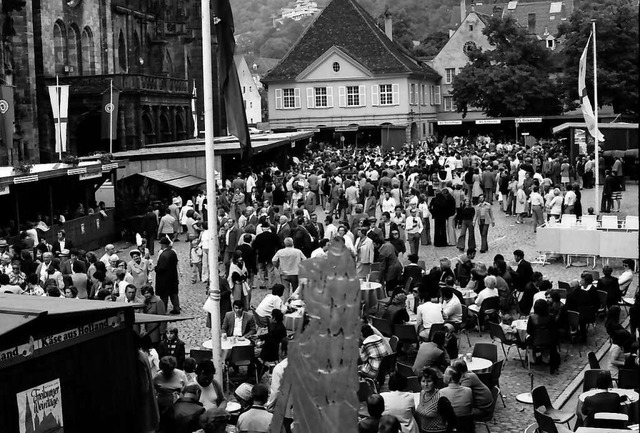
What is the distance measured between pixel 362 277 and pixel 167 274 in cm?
399

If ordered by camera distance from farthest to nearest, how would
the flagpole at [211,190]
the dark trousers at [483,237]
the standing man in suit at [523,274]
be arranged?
the dark trousers at [483,237] → the standing man in suit at [523,274] → the flagpole at [211,190]

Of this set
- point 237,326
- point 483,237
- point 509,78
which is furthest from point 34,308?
point 509,78

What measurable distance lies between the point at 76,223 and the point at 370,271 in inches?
435

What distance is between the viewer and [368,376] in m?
14.8

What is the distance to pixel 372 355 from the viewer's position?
584 inches

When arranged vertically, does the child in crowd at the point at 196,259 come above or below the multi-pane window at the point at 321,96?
below

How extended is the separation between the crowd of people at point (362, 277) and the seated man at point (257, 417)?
14mm

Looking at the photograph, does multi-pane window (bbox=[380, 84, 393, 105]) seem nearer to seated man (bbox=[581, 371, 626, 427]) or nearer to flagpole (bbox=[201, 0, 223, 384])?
flagpole (bbox=[201, 0, 223, 384])

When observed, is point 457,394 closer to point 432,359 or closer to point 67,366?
point 432,359

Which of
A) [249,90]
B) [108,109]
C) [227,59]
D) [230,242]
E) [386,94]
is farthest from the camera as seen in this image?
[249,90]

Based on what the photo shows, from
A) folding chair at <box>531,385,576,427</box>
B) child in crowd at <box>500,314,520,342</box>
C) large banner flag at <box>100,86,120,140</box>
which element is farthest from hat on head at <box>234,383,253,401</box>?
large banner flag at <box>100,86,120,140</box>

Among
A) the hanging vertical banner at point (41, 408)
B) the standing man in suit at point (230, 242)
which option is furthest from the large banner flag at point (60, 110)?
the hanging vertical banner at point (41, 408)

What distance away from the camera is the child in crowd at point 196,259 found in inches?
981

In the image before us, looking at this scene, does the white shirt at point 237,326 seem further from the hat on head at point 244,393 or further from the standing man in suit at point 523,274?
the standing man in suit at point 523,274
